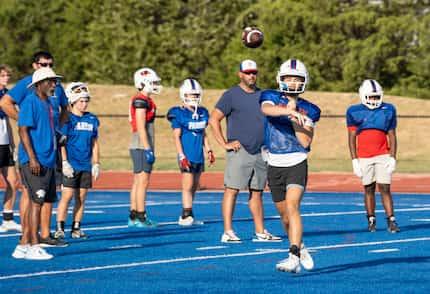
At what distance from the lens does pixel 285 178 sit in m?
12.1

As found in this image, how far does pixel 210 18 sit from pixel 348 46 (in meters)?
12.6

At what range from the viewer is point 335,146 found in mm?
39906

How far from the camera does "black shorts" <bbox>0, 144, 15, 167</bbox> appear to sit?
54.0 feet

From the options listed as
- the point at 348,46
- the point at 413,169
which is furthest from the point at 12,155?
the point at 348,46

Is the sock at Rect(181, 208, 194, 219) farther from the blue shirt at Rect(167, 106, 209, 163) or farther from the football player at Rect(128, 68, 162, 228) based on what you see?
the blue shirt at Rect(167, 106, 209, 163)

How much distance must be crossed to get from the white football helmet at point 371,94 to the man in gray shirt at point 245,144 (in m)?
2.04

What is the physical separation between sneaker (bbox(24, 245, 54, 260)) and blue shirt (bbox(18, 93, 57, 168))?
89 centimetres

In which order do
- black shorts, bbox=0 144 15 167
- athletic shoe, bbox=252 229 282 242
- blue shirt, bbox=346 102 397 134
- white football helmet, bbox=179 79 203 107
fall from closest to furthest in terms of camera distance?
athletic shoe, bbox=252 229 282 242 → black shorts, bbox=0 144 15 167 → blue shirt, bbox=346 102 397 134 → white football helmet, bbox=179 79 203 107

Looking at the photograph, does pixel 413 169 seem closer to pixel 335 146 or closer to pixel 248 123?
pixel 335 146

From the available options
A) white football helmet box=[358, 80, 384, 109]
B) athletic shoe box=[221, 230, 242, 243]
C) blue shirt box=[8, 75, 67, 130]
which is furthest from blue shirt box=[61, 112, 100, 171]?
white football helmet box=[358, 80, 384, 109]

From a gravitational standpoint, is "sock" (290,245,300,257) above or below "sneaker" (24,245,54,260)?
above

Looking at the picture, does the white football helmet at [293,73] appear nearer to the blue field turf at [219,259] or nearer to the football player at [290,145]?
the football player at [290,145]

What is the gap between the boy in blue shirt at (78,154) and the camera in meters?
15.6

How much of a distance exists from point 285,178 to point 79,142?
172 inches
